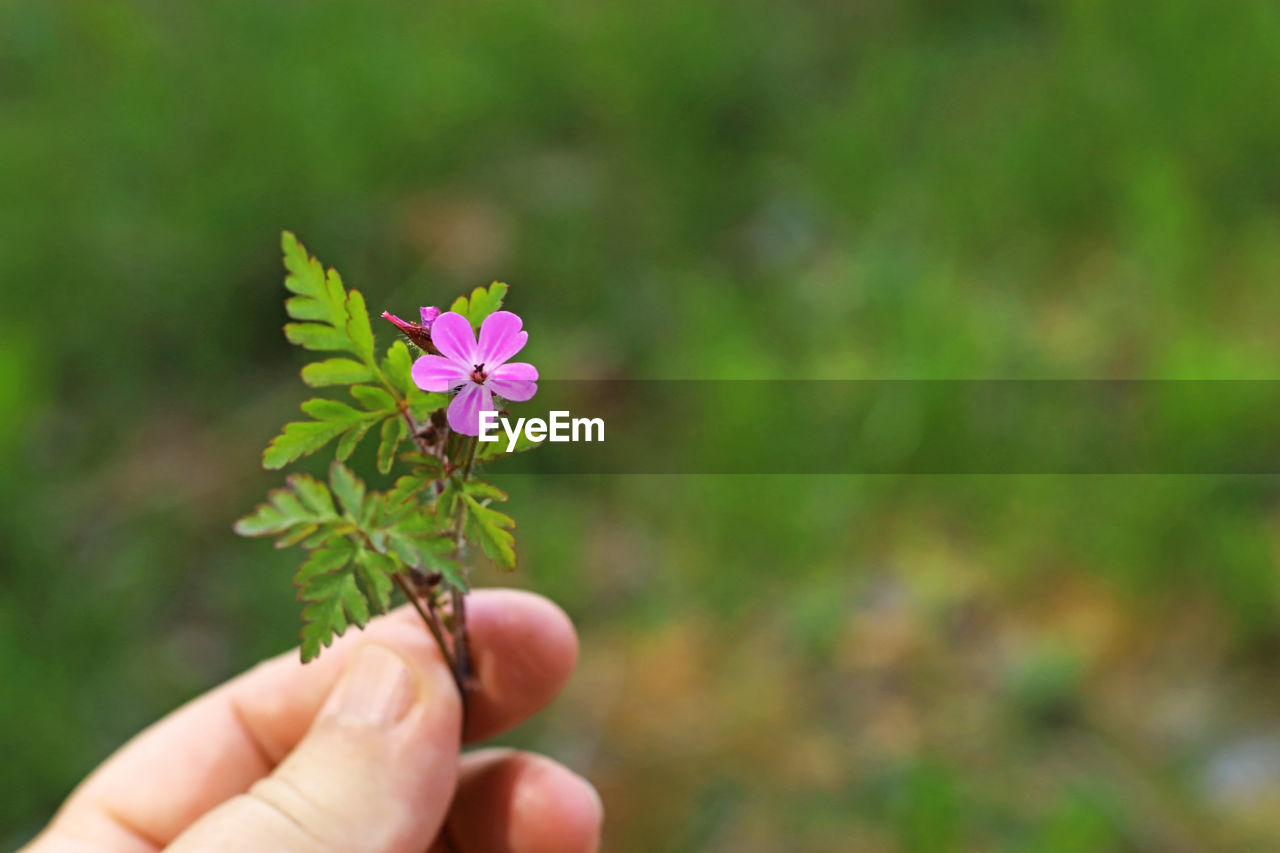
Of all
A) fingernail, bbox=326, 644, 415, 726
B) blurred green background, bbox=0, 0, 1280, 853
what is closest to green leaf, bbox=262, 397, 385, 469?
fingernail, bbox=326, 644, 415, 726

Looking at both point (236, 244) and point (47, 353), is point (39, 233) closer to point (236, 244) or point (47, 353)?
point (47, 353)

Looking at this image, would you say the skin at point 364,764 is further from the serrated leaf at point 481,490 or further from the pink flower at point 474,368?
the pink flower at point 474,368

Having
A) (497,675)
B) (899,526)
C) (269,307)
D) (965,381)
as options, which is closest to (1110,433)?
(965,381)

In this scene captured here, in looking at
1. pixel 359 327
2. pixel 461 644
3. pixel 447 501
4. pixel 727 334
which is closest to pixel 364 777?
pixel 461 644

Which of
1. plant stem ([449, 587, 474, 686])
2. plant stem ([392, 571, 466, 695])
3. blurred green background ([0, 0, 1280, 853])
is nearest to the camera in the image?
plant stem ([392, 571, 466, 695])

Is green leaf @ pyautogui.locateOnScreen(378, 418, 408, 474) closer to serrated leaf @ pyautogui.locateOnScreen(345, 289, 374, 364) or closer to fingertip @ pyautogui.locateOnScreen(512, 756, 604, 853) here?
serrated leaf @ pyautogui.locateOnScreen(345, 289, 374, 364)

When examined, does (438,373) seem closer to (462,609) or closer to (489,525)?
(489,525)
